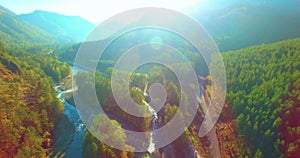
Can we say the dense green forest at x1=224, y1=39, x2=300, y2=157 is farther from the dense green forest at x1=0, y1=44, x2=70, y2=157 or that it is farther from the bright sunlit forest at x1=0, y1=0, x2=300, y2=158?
the dense green forest at x1=0, y1=44, x2=70, y2=157

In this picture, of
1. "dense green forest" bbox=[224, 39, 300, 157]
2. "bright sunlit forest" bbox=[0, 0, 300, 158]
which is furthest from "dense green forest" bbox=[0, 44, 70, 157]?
"dense green forest" bbox=[224, 39, 300, 157]

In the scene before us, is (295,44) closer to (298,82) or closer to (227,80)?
(227,80)

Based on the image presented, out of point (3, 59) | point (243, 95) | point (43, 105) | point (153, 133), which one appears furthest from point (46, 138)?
point (243, 95)

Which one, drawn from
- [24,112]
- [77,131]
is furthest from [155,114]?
[24,112]

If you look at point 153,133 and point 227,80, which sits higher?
point 227,80

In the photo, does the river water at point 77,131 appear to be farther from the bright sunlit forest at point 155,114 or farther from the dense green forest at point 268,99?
the dense green forest at point 268,99

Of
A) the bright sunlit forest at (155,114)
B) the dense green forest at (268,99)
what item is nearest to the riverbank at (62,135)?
the bright sunlit forest at (155,114)
